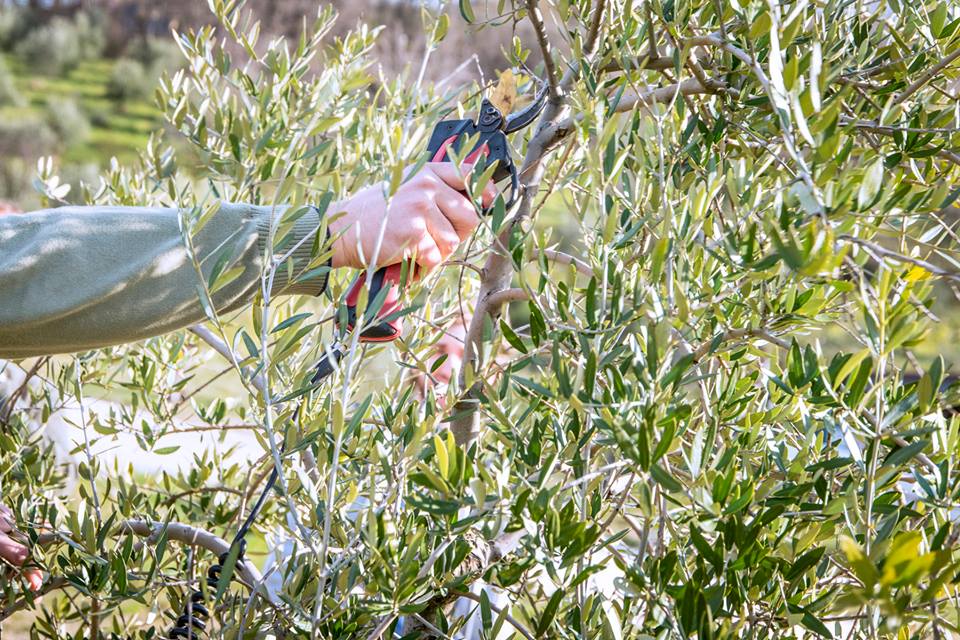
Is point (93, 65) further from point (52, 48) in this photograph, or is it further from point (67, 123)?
point (67, 123)

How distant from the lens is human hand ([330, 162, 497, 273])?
1317 mm

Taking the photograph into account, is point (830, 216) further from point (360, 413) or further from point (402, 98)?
point (402, 98)

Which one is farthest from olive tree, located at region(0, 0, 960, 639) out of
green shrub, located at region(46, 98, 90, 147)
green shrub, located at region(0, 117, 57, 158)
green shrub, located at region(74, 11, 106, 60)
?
green shrub, located at region(74, 11, 106, 60)

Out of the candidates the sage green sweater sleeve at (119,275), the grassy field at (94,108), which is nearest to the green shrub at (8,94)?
the grassy field at (94,108)

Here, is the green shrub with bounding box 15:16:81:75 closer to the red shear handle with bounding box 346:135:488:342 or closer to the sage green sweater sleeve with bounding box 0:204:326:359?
the sage green sweater sleeve with bounding box 0:204:326:359

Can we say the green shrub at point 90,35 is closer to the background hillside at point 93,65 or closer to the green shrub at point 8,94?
the background hillside at point 93,65

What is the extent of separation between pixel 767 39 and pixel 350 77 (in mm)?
910

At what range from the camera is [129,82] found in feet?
65.0

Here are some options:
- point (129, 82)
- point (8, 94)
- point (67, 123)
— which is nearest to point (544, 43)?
point (67, 123)

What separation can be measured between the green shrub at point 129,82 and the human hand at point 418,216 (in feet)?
65.3

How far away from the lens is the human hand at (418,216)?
1317mm

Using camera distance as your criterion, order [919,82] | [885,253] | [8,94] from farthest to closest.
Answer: [8,94] → [919,82] → [885,253]

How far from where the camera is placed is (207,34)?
1.98m

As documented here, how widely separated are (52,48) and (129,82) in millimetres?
2637
